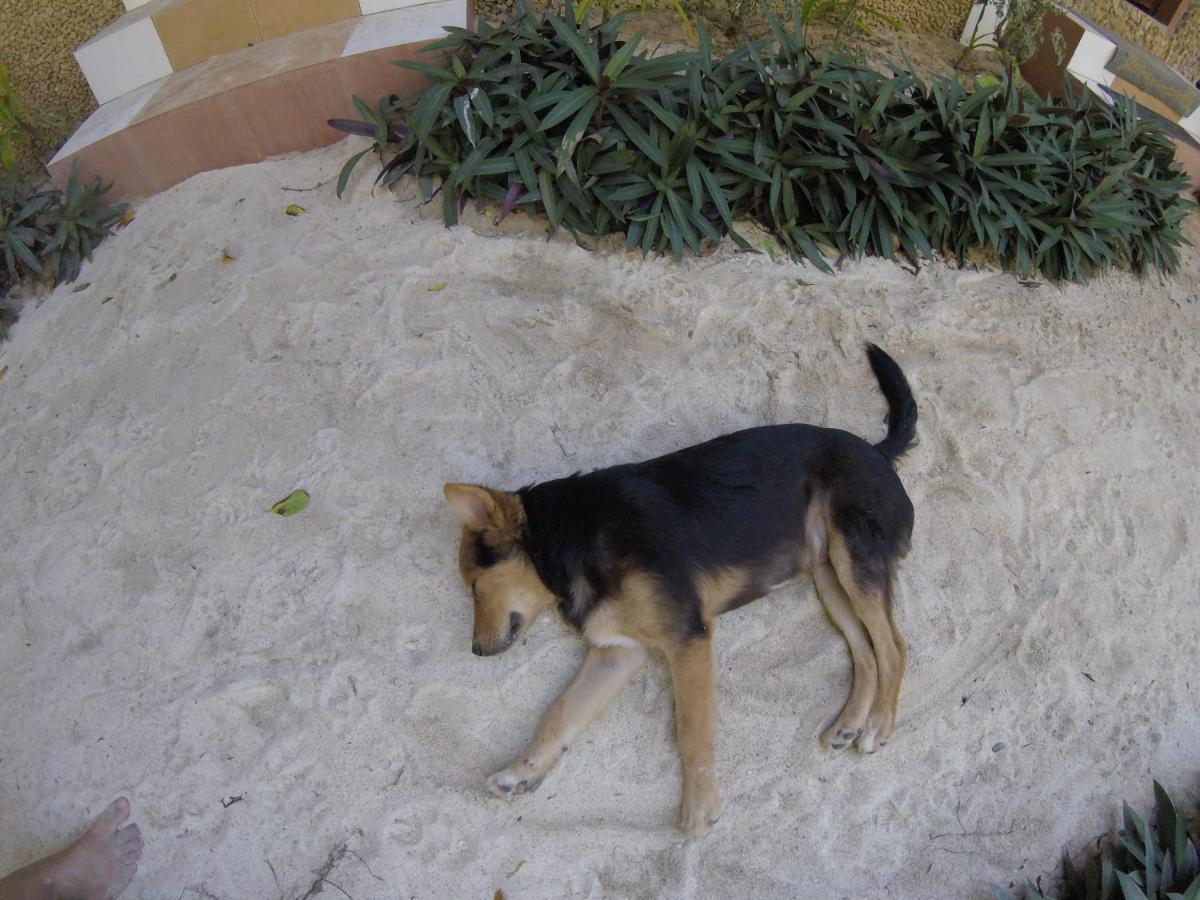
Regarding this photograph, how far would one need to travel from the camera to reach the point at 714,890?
2672 mm

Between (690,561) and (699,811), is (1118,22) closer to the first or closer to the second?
(690,561)

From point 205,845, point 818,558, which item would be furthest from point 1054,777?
point 205,845

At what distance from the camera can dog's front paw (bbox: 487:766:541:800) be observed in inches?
107

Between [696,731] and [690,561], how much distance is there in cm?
56

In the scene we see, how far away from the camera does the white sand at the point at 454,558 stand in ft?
9.00

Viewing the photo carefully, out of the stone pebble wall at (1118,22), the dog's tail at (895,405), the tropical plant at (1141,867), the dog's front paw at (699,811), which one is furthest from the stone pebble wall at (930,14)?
the dog's front paw at (699,811)

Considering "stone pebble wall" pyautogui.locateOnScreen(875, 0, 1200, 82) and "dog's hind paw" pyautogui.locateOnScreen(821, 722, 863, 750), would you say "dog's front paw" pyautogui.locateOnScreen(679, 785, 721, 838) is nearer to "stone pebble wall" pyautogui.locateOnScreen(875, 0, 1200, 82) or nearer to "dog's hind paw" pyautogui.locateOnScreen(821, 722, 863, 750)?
"dog's hind paw" pyautogui.locateOnScreen(821, 722, 863, 750)

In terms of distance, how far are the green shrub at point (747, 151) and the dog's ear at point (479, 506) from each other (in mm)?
1584

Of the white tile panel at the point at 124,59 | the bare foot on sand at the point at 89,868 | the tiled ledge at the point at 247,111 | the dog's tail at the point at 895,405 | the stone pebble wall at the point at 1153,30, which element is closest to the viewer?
the bare foot on sand at the point at 89,868

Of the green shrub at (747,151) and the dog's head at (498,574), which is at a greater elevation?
the green shrub at (747,151)

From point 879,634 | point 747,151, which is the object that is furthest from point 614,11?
point 879,634

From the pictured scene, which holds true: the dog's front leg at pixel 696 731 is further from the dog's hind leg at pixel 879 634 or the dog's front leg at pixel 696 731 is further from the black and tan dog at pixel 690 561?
the dog's hind leg at pixel 879 634

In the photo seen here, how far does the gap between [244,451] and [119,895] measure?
1.60 metres

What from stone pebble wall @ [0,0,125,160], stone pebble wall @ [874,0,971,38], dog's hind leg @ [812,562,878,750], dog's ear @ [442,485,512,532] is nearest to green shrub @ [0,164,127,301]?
stone pebble wall @ [0,0,125,160]
